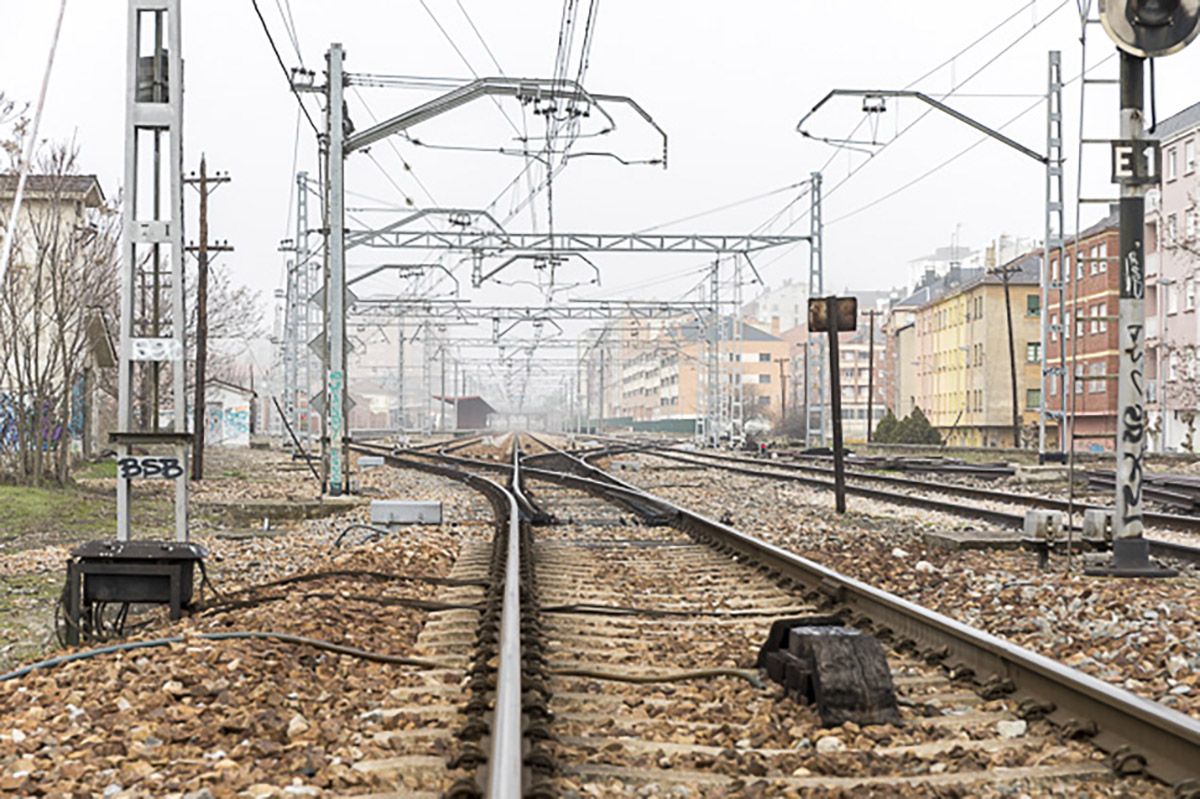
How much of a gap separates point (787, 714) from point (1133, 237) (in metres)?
6.15

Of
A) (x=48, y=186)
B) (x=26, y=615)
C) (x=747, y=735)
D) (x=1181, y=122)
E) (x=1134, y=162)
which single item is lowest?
(x=26, y=615)

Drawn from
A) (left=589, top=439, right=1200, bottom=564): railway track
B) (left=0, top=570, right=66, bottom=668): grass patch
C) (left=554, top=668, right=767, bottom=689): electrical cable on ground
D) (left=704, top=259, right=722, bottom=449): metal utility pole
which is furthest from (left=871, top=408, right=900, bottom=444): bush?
(left=554, top=668, right=767, bottom=689): electrical cable on ground

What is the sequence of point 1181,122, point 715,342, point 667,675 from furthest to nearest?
1. point 1181,122
2. point 715,342
3. point 667,675

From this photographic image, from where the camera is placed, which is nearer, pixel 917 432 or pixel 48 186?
pixel 48 186

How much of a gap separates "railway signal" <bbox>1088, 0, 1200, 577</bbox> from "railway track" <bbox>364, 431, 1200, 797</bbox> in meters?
2.53

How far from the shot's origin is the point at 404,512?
14984 millimetres

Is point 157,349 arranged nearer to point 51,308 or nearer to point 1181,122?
point 51,308

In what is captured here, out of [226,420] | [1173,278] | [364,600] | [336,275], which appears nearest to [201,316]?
[336,275]

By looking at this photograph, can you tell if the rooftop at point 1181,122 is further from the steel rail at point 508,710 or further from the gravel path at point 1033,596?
the steel rail at point 508,710

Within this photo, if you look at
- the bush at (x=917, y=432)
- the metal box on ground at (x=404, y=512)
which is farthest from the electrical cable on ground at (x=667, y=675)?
the bush at (x=917, y=432)

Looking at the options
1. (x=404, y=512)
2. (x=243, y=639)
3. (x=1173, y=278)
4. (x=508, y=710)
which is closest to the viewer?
(x=508, y=710)

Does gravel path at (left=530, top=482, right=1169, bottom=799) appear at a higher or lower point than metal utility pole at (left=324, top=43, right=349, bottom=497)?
lower

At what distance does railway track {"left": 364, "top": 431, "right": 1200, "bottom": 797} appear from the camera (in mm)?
4359

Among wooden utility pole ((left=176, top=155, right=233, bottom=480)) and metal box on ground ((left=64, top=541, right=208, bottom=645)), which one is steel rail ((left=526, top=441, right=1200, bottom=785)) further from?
wooden utility pole ((left=176, top=155, right=233, bottom=480))
